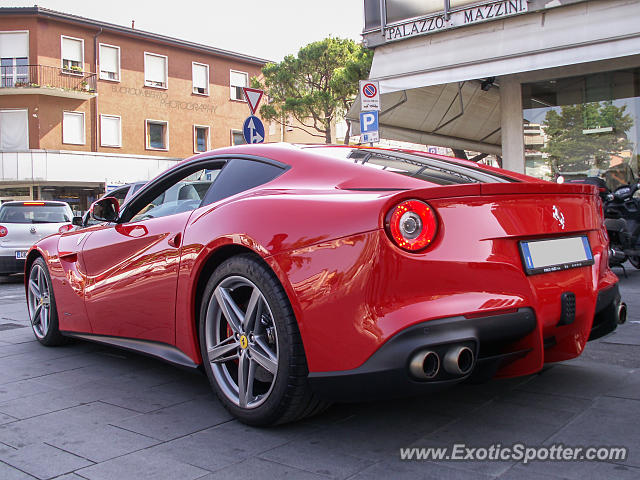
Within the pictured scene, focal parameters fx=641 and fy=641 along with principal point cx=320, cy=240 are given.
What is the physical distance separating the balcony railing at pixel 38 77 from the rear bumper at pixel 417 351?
30463 mm

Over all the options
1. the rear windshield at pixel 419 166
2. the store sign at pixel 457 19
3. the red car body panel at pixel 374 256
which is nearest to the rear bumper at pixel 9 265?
the store sign at pixel 457 19

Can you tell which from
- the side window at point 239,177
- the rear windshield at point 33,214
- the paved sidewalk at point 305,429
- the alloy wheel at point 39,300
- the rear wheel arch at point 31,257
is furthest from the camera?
the rear windshield at point 33,214

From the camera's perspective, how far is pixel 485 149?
15.7 m

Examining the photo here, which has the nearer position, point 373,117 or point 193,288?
point 193,288

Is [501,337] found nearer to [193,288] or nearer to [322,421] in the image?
[322,421]

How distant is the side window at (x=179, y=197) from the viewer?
334cm

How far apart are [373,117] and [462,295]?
26.9 ft

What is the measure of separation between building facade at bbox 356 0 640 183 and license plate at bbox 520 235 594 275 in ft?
25.5

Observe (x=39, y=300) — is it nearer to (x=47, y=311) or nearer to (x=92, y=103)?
(x=47, y=311)

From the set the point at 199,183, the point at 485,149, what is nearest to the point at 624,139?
the point at 485,149

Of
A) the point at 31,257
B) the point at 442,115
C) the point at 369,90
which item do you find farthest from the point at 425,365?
the point at 442,115

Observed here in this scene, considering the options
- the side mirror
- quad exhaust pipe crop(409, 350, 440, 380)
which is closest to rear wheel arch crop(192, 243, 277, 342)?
quad exhaust pipe crop(409, 350, 440, 380)

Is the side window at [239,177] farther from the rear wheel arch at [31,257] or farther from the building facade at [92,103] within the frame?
the building facade at [92,103]

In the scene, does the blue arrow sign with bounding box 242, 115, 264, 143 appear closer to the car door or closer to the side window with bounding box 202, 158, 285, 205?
the car door
